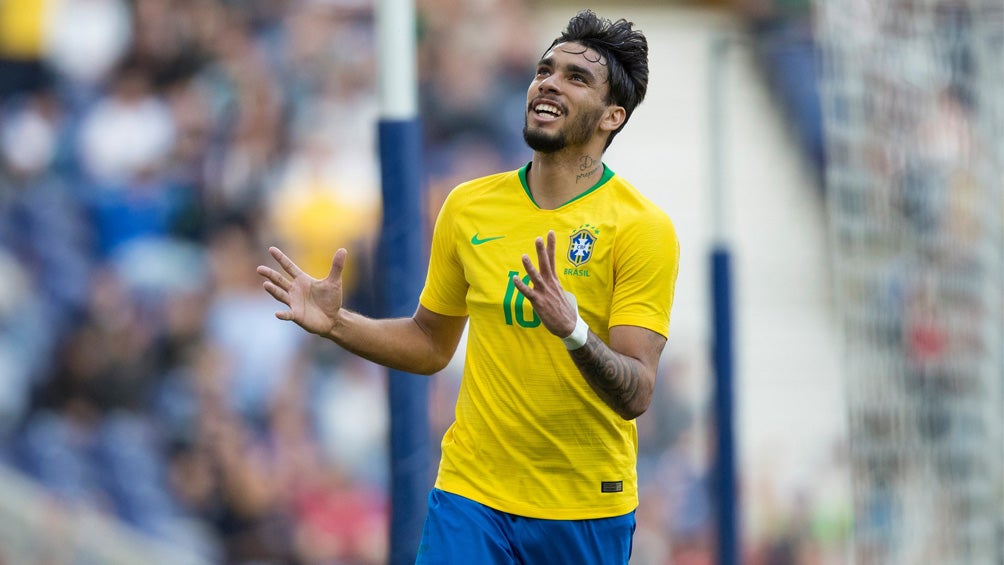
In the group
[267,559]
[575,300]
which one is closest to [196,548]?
[267,559]

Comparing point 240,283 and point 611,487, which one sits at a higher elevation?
point 240,283

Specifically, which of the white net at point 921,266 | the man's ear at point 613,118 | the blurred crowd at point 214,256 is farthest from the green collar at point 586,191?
the blurred crowd at point 214,256

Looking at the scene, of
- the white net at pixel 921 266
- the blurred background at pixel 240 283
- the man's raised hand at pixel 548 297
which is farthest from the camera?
the blurred background at pixel 240 283

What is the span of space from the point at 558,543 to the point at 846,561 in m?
8.52

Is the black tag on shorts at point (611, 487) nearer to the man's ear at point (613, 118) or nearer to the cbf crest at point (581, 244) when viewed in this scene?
the cbf crest at point (581, 244)

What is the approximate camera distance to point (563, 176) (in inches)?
155

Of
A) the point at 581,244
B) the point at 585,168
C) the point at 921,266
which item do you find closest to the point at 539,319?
the point at 581,244

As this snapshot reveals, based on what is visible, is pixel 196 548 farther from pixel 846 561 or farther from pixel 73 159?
pixel 846 561

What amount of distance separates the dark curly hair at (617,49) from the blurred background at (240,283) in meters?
4.19

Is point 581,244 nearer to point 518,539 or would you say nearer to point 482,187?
point 482,187

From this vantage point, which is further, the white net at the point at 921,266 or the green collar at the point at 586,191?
the white net at the point at 921,266

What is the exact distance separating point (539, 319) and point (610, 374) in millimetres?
334

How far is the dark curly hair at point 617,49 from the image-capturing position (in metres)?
3.95

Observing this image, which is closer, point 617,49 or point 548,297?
point 548,297
